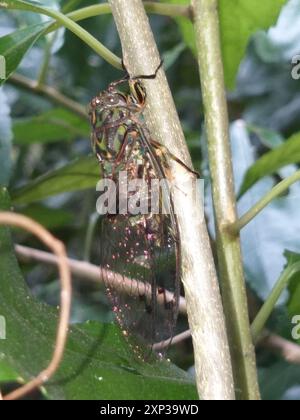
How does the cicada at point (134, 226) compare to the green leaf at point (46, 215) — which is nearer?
the cicada at point (134, 226)

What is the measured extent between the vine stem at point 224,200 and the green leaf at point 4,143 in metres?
0.62

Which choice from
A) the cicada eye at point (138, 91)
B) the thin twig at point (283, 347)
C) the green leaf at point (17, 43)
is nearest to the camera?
the cicada eye at point (138, 91)

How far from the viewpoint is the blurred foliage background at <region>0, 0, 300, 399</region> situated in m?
1.33

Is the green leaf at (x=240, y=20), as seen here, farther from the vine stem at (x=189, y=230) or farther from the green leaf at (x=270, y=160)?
the vine stem at (x=189, y=230)

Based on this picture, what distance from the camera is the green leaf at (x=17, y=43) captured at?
0.88 meters

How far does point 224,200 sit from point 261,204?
0.14 feet

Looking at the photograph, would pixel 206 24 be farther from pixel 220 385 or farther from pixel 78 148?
pixel 78 148

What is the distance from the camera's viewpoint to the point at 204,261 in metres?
0.69

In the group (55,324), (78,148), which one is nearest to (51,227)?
(78,148)

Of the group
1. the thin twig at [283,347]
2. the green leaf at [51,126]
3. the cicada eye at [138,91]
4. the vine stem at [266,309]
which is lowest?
the vine stem at [266,309]

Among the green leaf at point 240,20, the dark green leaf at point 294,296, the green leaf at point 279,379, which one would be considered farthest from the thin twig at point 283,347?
the green leaf at point 240,20

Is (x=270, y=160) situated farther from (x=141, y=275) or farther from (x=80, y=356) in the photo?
(x=80, y=356)

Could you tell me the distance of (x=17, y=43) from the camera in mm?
899

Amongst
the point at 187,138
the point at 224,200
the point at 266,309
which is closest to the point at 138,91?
the point at 224,200
